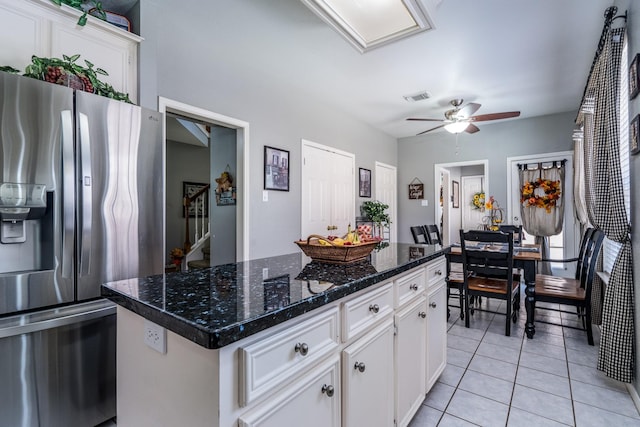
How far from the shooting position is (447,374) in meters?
2.24

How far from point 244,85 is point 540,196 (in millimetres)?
4655

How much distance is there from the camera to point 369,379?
1.26m

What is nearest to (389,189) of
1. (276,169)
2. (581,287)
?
(276,169)

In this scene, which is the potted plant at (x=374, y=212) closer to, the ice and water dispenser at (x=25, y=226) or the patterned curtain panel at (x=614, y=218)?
the patterned curtain panel at (x=614, y=218)

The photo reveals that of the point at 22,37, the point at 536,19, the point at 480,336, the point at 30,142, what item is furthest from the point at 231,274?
the point at 536,19

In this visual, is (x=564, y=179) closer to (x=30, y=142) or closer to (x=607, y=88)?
(x=607, y=88)

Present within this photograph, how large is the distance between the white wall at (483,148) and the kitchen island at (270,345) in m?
4.53

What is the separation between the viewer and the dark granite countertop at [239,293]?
755mm

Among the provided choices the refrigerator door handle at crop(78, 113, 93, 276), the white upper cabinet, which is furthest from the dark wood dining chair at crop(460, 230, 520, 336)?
the white upper cabinet

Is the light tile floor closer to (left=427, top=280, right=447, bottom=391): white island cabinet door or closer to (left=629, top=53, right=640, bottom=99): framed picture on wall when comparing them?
(left=427, top=280, right=447, bottom=391): white island cabinet door

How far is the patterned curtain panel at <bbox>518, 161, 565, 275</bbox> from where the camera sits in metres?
4.70

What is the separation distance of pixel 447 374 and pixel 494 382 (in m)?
0.30

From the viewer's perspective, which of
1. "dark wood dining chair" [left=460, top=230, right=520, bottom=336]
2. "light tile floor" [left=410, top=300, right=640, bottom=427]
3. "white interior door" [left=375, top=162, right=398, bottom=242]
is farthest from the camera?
"white interior door" [left=375, top=162, right=398, bottom=242]

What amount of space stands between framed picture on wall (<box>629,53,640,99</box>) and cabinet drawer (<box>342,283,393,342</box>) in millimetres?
1879
